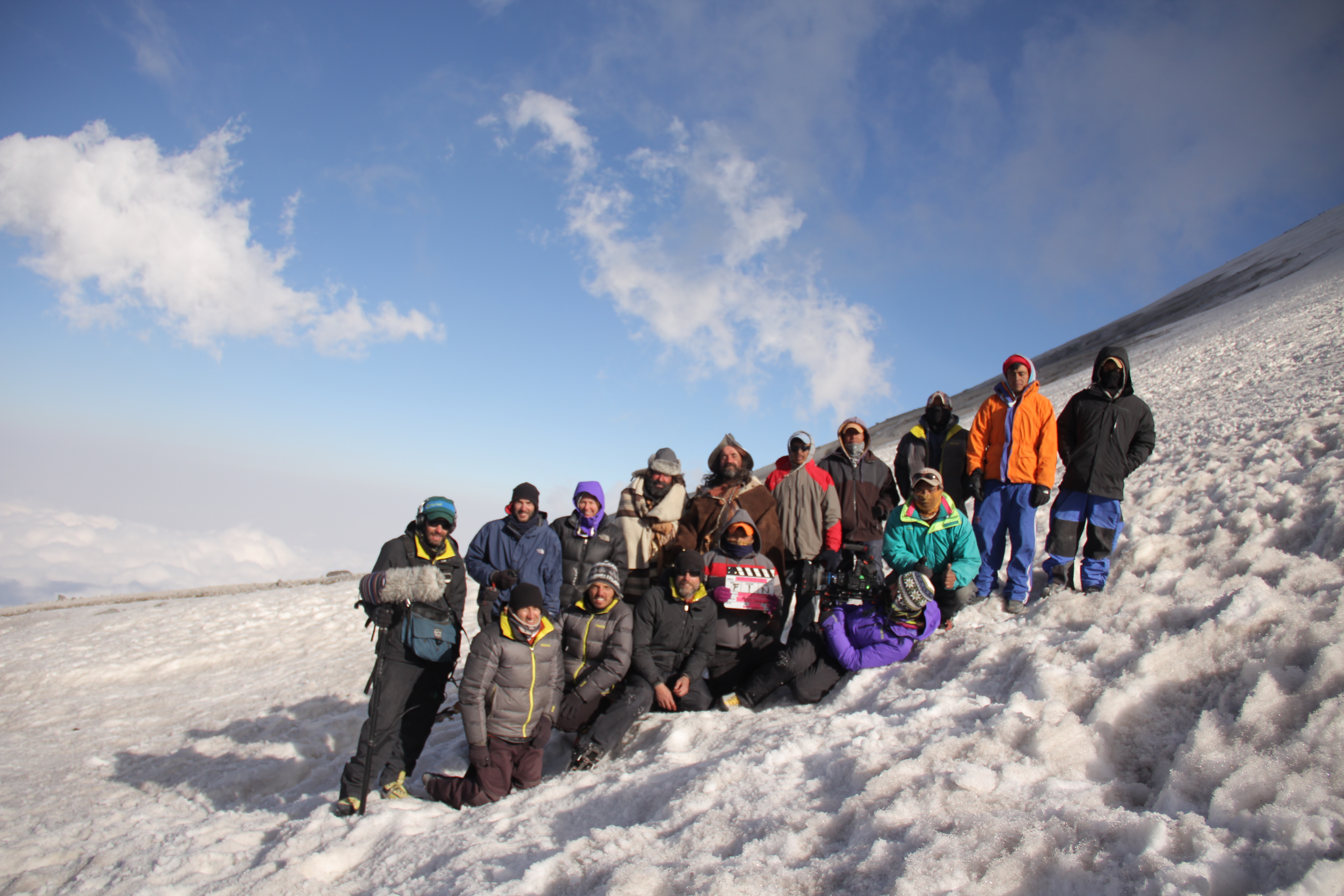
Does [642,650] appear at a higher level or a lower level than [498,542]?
lower

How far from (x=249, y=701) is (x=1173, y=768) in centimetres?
→ 1045

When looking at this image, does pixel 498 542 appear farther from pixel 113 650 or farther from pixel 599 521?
pixel 113 650

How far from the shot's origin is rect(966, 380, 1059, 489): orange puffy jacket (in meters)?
6.20

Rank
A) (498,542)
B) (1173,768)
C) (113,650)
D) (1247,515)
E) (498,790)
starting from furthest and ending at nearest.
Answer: (113,650), (498,542), (1247,515), (498,790), (1173,768)

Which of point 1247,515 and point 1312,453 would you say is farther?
point 1312,453

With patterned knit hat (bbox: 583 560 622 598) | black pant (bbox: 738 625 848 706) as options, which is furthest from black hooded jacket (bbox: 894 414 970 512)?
patterned knit hat (bbox: 583 560 622 598)

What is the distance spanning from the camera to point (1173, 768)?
10.6 ft

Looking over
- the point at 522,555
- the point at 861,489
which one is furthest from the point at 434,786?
the point at 861,489

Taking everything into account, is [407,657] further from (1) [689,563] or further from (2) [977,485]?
(2) [977,485]

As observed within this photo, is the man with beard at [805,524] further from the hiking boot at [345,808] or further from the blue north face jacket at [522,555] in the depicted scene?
the hiking boot at [345,808]

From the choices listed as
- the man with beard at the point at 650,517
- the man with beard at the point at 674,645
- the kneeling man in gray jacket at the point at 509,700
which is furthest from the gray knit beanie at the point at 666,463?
the kneeling man in gray jacket at the point at 509,700

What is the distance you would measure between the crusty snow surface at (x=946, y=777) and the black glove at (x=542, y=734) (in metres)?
0.49

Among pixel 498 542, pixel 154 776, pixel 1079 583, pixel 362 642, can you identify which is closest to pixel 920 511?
pixel 1079 583

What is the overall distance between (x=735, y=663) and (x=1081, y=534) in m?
3.32
